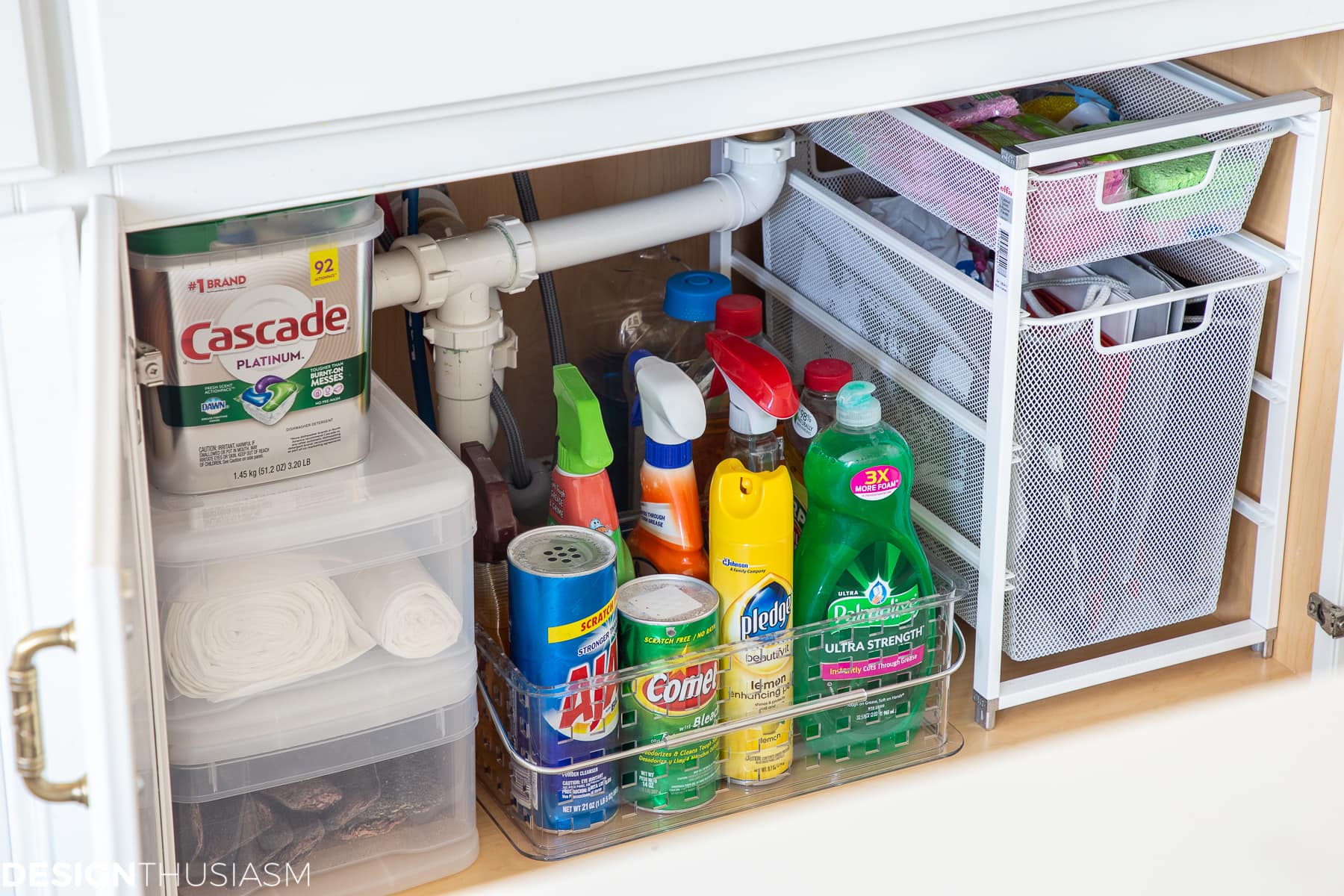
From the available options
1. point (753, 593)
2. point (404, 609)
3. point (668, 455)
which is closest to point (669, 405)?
point (668, 455)

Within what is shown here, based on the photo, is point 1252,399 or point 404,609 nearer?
point 404,609

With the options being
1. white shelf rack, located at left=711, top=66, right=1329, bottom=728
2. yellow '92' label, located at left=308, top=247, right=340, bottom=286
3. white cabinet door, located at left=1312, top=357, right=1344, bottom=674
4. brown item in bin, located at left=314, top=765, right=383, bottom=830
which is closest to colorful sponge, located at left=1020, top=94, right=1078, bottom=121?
white shelf rack, located at left=711, top=66, right=1329, bottom=728

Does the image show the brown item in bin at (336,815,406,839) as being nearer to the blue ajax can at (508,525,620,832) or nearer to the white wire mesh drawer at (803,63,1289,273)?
the blue ajax can at (508,525,620,832)

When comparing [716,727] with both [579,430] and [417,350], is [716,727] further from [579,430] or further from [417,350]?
[417,350]

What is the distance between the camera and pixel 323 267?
940mm

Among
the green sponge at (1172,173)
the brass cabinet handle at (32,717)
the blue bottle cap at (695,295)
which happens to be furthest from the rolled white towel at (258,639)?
the green sponge at (1172,173)

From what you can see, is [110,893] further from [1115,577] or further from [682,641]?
[1115,577]

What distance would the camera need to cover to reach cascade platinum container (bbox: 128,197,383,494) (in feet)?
2.95

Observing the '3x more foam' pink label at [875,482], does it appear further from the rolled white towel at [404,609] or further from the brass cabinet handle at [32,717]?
the brass cabinet handle at [32,717]

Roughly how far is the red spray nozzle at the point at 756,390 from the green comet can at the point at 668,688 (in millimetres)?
131

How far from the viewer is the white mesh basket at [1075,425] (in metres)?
1.16

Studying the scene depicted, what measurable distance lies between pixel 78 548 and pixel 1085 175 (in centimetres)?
78

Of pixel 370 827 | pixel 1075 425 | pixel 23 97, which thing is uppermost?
pixel 23 97

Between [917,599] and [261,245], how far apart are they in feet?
1.88
